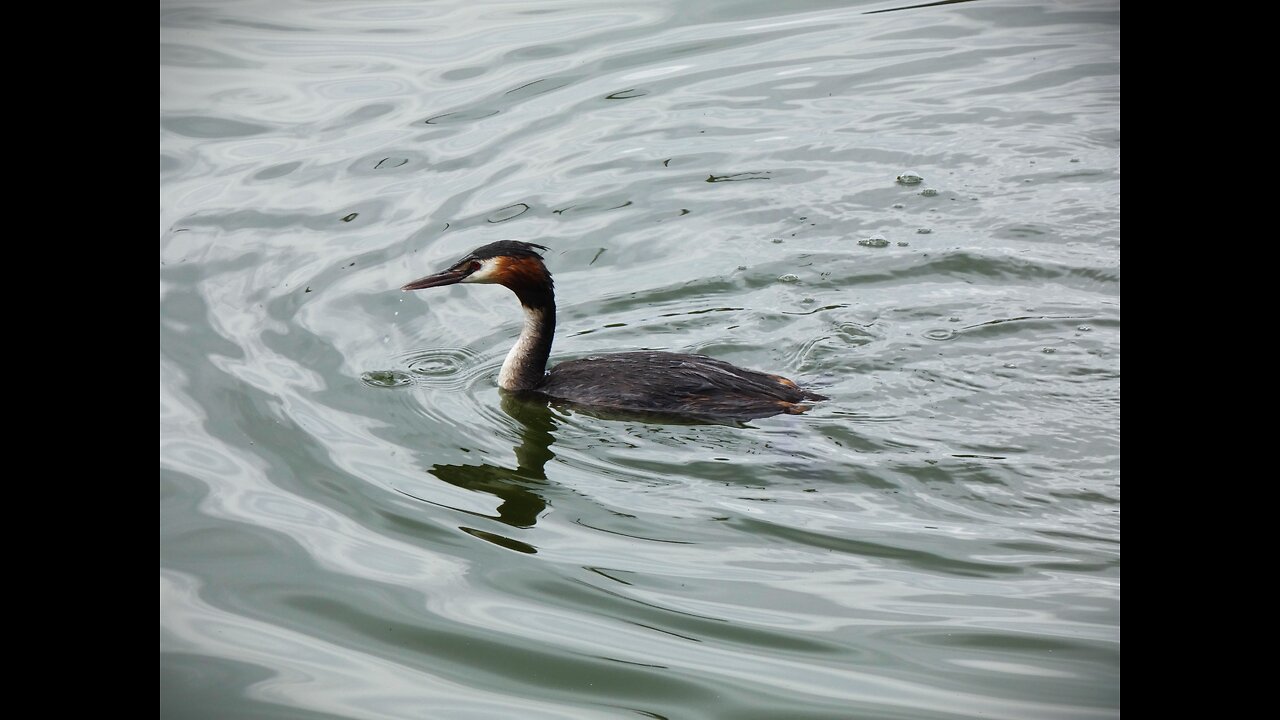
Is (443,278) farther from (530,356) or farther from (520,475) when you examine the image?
(520,475)

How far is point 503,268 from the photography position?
23.6 feet

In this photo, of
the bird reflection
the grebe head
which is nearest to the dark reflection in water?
the bird reflection

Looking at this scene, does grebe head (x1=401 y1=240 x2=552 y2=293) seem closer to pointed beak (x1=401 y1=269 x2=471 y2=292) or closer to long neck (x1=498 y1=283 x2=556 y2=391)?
pointed beak (x1=401 y1=269 x2=471 y2=292)

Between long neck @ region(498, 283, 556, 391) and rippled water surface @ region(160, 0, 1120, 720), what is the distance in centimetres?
27

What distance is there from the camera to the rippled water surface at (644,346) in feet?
16.5

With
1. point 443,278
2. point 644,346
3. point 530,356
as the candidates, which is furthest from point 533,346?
point 644,346

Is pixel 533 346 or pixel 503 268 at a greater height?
pixel 503 268

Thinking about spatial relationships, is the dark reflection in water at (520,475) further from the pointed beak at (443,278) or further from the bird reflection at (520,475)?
the pointed beak at (443,278)

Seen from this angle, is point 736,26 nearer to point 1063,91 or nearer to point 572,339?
point 1063,91

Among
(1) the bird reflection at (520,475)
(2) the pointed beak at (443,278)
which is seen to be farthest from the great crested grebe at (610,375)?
(1) the bird reflection at (520,475)

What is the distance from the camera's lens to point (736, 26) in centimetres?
1256

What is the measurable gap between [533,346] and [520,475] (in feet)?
3.38

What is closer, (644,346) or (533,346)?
(533,346)

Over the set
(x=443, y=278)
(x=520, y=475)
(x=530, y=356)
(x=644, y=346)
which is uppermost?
(x=443, y=278)
